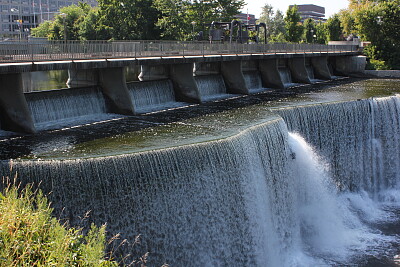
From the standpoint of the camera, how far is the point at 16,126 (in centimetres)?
2195

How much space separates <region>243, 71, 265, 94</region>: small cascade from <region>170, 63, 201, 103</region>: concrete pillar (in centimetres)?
866

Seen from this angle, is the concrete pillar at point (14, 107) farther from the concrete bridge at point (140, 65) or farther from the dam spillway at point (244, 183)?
the dam spillway at point (244, 183)

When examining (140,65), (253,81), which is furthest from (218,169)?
(253,81)

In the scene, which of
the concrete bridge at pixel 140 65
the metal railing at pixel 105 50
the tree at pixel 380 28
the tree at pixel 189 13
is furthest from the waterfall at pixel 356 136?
the tree at pixel 189 13

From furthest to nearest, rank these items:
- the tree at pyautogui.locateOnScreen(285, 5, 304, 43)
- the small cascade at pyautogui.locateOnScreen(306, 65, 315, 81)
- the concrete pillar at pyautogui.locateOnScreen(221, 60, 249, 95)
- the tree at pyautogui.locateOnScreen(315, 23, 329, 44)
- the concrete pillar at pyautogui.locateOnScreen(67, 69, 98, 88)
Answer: the tree at pyautogui.locateOnScreen(315, 23, 329, 44), the tree at pyautogui.locateOnScreen(285, 5, 304, 43), the small cascade at pyautogui.locateOnScreen(306, 65, 315, 81), the concrete pillar at pyautogui.locateOnScreen(221, 60, 249, 95), the concrete pillar at pyautogui.locateOnScreen(67, 69, 98, 88)

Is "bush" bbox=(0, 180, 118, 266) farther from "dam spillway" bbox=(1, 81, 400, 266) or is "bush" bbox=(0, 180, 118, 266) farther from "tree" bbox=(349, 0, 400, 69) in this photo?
"tree" bbox=(349, 0, 400, 69)

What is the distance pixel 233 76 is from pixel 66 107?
15.3m

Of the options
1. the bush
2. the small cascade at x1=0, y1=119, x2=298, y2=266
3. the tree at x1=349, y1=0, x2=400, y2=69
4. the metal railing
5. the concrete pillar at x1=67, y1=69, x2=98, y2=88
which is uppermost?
the tree at x1=349, y1=0, x2=400, y2=69

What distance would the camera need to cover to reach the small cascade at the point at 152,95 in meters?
29.3

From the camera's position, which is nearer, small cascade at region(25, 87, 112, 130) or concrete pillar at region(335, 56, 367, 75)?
small cascade at region(25, 87, 112, 130)

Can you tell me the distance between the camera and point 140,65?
30.5 metres

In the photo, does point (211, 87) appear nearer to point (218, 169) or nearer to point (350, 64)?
point (218, 169)

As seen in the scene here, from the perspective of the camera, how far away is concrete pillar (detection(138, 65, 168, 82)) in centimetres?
3319

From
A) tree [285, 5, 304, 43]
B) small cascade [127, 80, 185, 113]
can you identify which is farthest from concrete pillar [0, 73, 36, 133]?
tree [285, 5, 304, 43]
